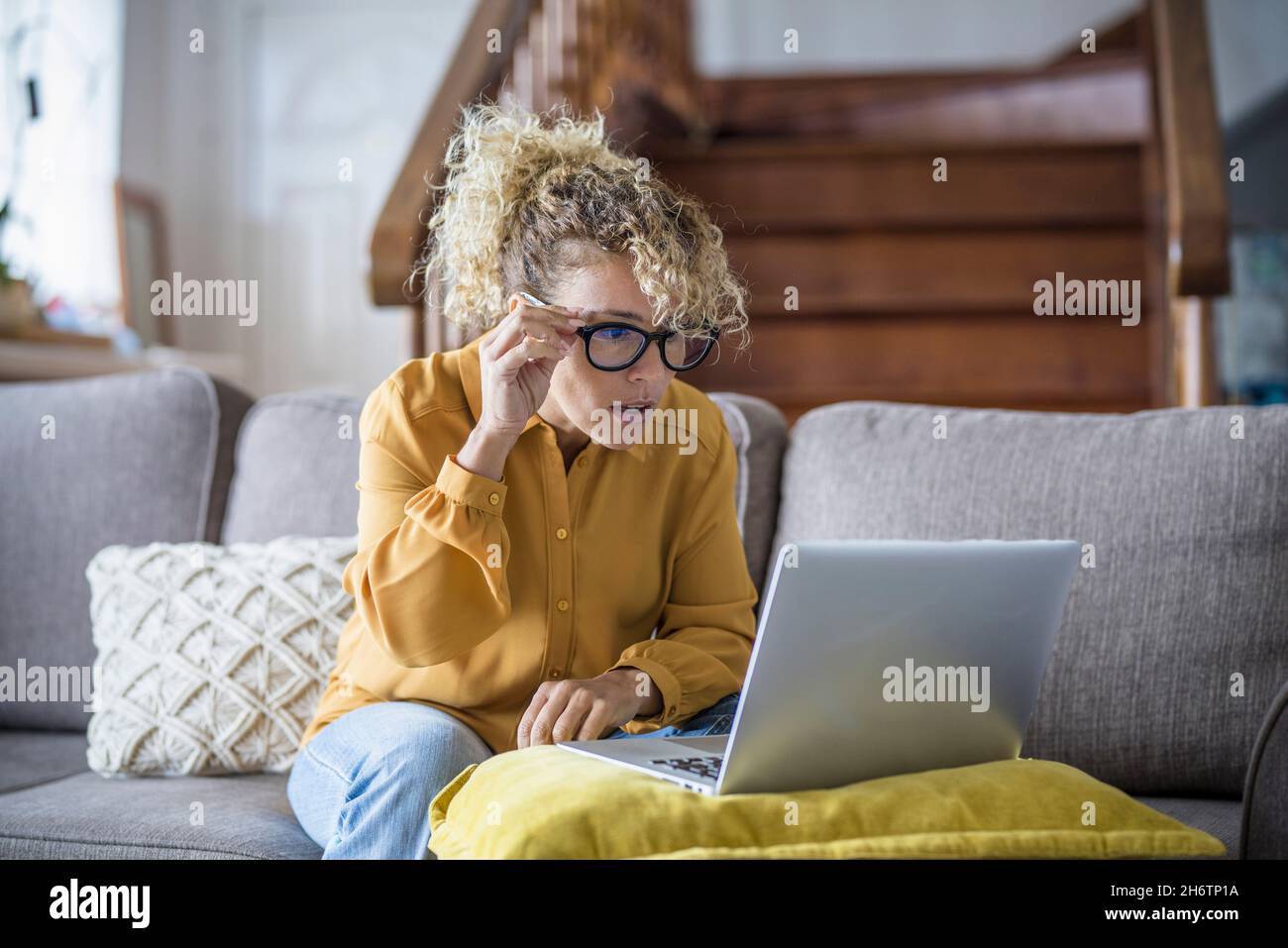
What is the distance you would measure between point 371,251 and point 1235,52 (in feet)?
11.9

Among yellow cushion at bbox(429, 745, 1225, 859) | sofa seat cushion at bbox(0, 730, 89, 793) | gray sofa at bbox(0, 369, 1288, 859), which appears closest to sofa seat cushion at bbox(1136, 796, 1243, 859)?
gray sofa at bbox(0, 369, 1288, 859)

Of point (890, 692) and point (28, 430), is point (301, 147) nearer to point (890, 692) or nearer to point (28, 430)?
point (28, 430)

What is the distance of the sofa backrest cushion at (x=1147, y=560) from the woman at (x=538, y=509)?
1.28 ft

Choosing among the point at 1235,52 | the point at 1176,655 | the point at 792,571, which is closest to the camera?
the point at 792,571

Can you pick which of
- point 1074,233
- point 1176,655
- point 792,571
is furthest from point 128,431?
point 1074,233

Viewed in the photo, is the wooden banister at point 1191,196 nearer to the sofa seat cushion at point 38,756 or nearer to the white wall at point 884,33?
the sofa seat cushion at point 38,756

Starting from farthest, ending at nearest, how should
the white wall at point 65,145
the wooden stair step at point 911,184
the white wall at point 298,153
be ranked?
the white wall at point 298,153, the white wall at point 65,145, the wooden stair step at point 911,184

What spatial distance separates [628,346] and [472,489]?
7.8 inches

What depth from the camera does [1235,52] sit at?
14.3 ft

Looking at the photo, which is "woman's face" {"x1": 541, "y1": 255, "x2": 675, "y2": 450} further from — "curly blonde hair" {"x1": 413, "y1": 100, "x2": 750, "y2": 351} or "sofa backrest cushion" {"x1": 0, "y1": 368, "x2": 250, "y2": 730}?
"sofa backrest cushion" {"x1": 0, "y1": 368, "x2": 250, "y2": 730}

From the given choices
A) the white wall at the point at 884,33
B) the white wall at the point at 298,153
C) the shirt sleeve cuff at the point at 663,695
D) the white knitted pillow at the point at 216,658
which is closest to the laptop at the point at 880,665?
the shirt sleeve cuff at the point at 663,695

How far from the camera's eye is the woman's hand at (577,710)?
1.14 meters

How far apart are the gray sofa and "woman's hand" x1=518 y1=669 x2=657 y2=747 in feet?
1.12

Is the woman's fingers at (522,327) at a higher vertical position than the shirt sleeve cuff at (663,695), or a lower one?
higher
